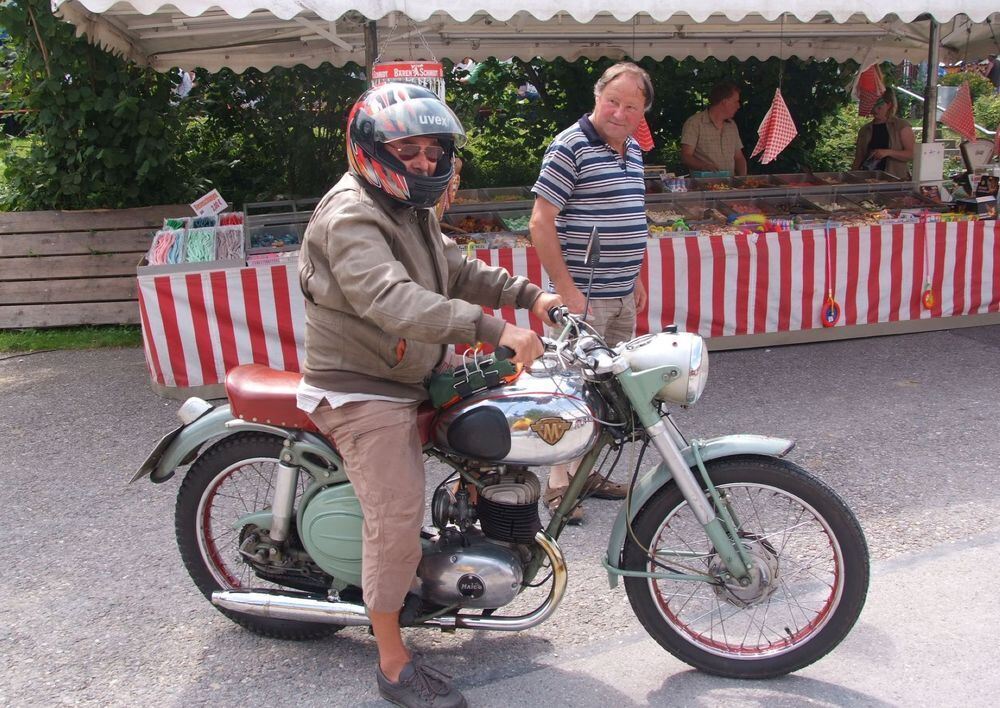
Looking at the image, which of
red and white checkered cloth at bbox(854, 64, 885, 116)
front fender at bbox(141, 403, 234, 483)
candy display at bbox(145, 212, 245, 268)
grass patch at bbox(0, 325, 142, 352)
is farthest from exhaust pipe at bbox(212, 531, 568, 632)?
red and white checkered cloth at bbox(854, 64, 885, 116)

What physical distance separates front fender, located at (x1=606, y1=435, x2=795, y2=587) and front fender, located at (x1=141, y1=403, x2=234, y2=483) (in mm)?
1270

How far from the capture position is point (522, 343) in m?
2.31

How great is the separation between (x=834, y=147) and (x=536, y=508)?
1153cm

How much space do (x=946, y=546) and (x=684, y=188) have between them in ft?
15.2

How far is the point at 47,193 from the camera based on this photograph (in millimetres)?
7344

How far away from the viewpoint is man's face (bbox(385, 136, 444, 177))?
8.17 feet

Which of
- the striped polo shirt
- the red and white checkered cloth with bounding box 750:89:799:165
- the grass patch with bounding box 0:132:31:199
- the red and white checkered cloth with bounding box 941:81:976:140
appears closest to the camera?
the striped polo shirt

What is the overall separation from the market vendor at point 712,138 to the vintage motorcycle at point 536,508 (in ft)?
20.2

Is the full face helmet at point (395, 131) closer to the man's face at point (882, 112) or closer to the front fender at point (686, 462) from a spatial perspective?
the front fender at point (686, 462)

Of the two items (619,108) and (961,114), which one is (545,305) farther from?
(961,114)

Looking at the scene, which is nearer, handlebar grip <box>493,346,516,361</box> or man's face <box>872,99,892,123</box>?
handlebar grip <box>493,346,516,361</box>

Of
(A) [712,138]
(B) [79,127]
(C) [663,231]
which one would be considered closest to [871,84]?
(A) [712,138]

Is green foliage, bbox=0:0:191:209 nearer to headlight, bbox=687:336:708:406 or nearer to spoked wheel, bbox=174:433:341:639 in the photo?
spoked wheel, bbox=174:433:341:639

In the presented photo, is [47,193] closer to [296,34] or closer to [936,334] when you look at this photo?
[296,34]
